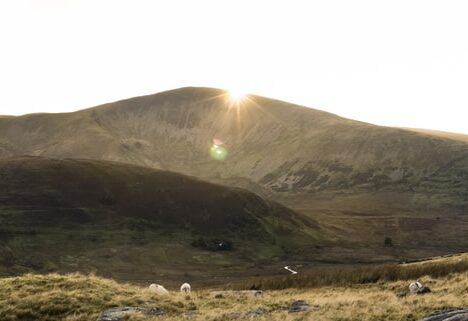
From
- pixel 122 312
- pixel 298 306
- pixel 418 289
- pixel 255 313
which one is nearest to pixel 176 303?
pixel 122 312

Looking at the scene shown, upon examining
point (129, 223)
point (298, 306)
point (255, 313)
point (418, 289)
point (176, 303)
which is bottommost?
point (129, 223)

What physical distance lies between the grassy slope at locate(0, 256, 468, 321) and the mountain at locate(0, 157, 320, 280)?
60841 mm

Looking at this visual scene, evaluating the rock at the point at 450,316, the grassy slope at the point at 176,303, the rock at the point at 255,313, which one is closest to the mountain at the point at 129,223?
the grassy slope at the point at 176,303

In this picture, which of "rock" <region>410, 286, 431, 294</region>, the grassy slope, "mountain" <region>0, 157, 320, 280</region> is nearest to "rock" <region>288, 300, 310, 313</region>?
the grassy slope

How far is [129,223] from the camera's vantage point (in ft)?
377

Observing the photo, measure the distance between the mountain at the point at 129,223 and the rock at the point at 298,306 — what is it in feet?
213

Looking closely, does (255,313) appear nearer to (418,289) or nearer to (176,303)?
(176,303)

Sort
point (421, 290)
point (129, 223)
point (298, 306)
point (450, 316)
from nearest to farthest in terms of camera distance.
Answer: point (450, 316), point (298, 306), point (421, 290), point (129, 223)

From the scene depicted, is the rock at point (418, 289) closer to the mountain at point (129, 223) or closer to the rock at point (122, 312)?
the rock at point (122, 312)

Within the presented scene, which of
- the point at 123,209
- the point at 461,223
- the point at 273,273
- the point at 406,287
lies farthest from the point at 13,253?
the point at 461,223

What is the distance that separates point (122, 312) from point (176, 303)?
3915mm

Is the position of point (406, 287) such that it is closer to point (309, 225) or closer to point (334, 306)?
point (334, 306)

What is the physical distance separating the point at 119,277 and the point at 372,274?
55.7 m

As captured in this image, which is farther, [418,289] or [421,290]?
[418,289]
